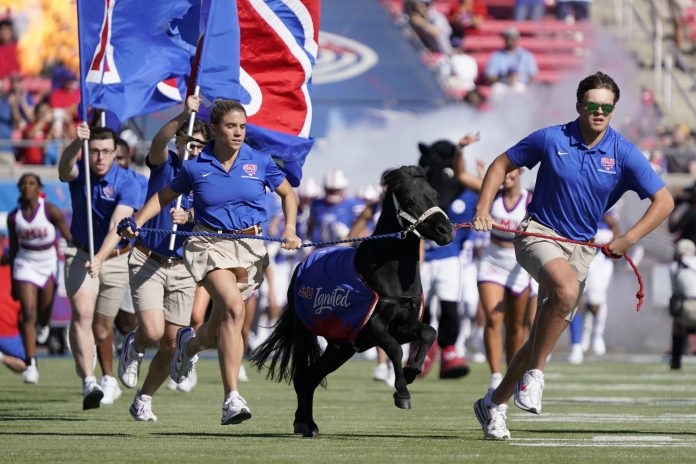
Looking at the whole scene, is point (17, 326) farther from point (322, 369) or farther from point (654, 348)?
point (654, 348)

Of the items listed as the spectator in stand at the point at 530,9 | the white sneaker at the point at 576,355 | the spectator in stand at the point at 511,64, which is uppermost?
the spectator in stand at the point at 530,9

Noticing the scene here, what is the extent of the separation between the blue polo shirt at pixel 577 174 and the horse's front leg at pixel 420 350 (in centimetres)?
94

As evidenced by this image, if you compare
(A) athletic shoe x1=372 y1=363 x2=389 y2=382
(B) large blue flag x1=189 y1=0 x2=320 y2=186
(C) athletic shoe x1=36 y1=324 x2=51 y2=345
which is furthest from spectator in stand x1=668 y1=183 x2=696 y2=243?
(B) large blue flag x1=189 y1=0 x2=320 y2=186

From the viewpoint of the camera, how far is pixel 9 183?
876 inches

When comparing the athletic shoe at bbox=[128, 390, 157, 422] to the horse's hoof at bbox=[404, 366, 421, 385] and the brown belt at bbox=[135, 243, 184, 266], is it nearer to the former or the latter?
the brown belt at bbox=[135, 243, 184, 266]

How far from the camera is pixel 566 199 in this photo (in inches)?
372

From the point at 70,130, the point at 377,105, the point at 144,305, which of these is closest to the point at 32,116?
the point at 70,130

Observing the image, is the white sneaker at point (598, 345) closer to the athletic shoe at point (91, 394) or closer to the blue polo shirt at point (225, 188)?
the athletic shoe at point (91, 394)

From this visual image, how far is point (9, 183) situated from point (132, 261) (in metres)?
10.8

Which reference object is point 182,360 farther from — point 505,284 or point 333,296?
point 505,284

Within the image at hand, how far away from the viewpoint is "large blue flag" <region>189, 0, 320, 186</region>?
39.0 ft

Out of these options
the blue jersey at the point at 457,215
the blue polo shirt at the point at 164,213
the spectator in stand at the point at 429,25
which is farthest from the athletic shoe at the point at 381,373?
the spectator in stand at the point at 429,25

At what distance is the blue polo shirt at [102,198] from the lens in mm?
12164

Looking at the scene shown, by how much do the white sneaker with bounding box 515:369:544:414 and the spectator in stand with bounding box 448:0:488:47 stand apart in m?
23.9
